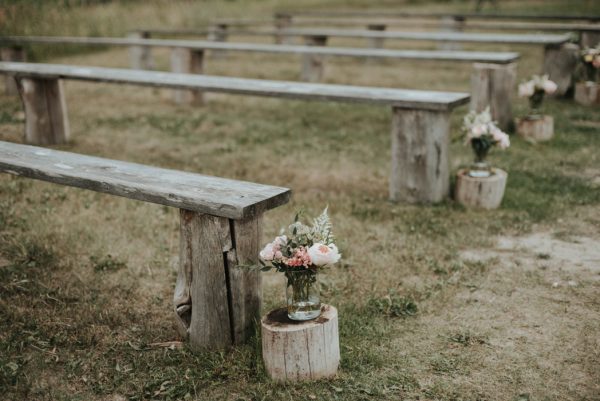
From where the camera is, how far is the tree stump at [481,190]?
4.75 metres

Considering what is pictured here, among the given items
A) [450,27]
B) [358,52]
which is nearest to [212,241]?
[358,52]

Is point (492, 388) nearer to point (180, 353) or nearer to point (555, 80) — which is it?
point (180, 353)

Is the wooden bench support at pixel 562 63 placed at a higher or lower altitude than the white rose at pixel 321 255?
higher

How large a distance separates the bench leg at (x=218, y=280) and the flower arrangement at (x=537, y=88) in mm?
4302

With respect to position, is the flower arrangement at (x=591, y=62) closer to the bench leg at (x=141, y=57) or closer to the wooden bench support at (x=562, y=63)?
the wooden bench support at (x=562, y=63)

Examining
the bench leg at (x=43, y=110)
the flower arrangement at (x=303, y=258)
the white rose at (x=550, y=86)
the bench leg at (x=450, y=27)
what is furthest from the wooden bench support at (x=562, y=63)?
the flower arrangement at (x=303, y=258)

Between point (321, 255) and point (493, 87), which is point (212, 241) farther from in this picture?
point (493, 87)

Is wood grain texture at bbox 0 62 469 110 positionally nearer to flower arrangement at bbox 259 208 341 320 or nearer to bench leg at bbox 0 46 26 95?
flower arrangement at bbox 259 208 341 320

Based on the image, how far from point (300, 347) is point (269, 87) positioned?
3.23 metres

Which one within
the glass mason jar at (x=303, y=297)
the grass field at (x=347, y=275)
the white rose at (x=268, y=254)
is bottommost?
the grass field at (x=347, y=275)

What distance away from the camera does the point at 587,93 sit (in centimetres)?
795

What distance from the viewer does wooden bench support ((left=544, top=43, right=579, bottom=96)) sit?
8.02m

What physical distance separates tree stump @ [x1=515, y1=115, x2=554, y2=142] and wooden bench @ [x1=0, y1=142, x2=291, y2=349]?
436cm

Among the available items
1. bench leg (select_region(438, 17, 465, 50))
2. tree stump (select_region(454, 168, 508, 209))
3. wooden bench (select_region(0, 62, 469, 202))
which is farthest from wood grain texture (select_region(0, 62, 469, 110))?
bench leg (select_region(438, 17, 465, 50))
